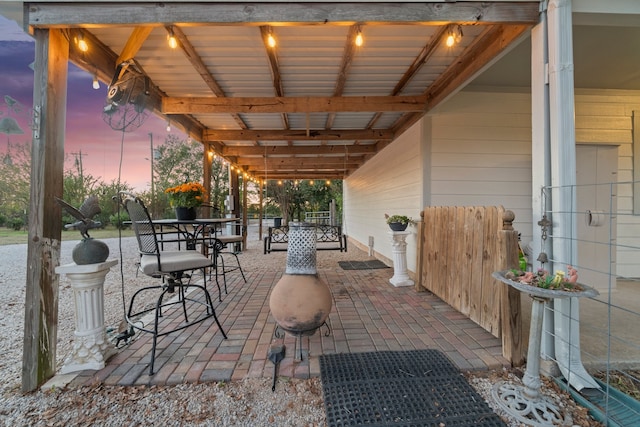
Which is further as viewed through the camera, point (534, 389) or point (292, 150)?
point (292, 150)

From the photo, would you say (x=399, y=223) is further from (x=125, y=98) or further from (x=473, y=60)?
(x=125, y=98)

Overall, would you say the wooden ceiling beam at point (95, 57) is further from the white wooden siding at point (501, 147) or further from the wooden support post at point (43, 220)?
the white wooden siding at point (501, 147)

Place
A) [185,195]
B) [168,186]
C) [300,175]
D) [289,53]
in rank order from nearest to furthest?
1. [289,53]
2. [185,195]
3. [300,175]
4. [168,186]

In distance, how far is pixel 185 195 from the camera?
9.10ft

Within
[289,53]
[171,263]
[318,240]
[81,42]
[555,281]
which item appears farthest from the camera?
[318,240]

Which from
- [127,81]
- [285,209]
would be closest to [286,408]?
[127,81]

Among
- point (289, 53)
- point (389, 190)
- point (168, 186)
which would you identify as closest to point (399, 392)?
point (289, 53)

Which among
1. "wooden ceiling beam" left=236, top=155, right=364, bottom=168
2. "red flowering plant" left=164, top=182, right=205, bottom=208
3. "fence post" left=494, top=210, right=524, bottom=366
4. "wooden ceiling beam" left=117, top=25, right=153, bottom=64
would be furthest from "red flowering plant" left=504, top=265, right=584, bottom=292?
"wooden ceiling beam" left=236, top=155, right=364, bottom=168

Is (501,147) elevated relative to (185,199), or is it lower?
elevated

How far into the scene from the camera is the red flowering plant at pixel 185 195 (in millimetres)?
2766

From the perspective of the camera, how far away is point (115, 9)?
6.04 ft

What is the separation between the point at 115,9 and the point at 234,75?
1.28 m

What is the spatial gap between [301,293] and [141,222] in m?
1.32

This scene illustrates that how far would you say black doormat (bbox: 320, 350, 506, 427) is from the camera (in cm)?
132
